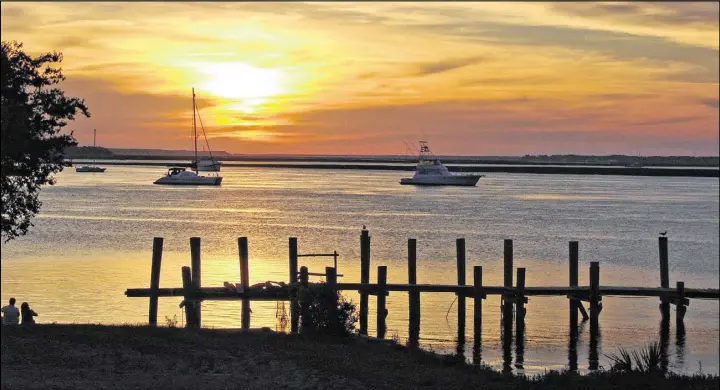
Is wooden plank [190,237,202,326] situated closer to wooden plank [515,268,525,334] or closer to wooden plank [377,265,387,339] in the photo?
wooden plank [377,265,387,339]

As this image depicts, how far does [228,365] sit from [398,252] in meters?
36.5

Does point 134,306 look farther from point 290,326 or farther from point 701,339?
point 701,339

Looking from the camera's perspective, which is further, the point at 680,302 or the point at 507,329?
the point at 680,302

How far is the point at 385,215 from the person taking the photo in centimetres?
8694

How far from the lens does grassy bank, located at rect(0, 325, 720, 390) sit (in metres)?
16.0

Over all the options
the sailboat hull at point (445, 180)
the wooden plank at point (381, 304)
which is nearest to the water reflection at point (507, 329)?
the wooden plank at point (381, 304)

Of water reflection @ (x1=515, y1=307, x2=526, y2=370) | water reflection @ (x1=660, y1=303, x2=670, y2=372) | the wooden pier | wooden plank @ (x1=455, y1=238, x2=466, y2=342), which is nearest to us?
water reflection @ (x1=515, y1=307, x2=526, y2=370)

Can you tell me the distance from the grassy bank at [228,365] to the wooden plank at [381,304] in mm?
8712

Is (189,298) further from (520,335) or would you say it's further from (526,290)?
(526,290)

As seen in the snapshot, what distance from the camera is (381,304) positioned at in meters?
30.4

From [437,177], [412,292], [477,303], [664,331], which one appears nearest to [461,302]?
[477,303]

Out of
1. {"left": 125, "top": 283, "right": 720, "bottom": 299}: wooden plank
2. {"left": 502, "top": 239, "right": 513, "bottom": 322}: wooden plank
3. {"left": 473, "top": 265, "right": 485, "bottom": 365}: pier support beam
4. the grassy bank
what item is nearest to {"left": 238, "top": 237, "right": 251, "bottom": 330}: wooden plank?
{"left": 125, "top": 283, "right": 720, "bottom": 299}: wooden plank

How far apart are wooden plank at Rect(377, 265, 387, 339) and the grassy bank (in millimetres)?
8712

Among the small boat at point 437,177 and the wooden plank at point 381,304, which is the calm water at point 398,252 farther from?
the small boat at point 437,177
